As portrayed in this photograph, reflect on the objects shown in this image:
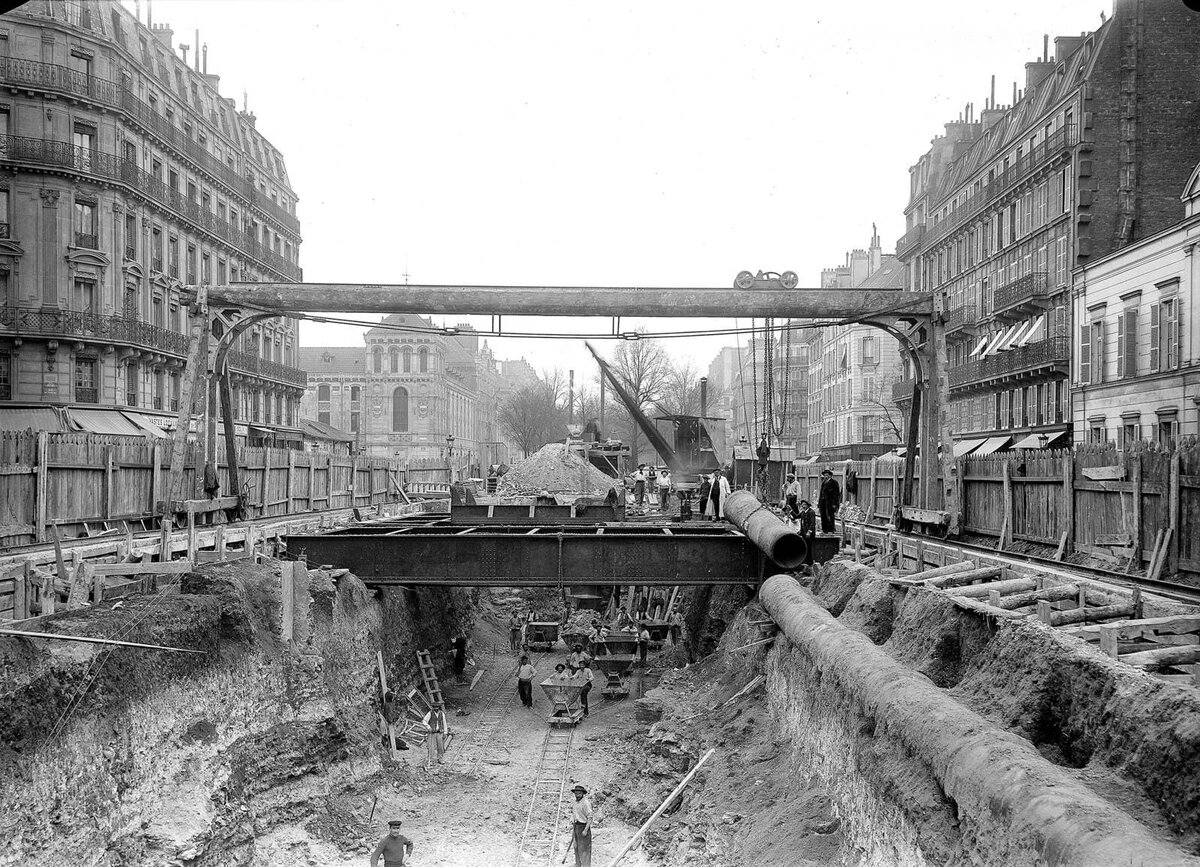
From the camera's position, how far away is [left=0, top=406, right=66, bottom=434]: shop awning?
29.2m

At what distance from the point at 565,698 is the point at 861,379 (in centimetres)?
4531

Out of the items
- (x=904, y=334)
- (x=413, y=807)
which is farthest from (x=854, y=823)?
(x=904, y=334)

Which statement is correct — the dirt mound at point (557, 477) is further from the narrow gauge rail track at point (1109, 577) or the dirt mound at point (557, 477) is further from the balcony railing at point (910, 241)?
the narrow gauge rail track at point (1109, 577)

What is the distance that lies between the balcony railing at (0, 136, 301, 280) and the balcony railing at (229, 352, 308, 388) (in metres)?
5.54

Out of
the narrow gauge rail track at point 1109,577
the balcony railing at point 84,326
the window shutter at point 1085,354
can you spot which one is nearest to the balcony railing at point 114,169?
the balcony railing at point 84,326

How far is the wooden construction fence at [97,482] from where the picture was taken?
15.7 metres

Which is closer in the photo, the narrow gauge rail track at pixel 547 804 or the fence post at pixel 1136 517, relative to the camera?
the fence post at pixel 1136 517

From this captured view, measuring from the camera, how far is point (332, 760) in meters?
14.7

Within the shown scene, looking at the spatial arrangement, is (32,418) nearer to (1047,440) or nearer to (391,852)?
(391,852)

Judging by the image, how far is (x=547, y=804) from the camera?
50.4 ft

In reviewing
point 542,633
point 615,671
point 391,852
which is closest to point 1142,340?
point 615,671

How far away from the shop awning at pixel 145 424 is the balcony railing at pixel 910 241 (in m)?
38.9

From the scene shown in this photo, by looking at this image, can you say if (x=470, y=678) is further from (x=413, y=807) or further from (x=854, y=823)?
(x=854, y=823)

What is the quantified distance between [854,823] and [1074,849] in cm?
467
